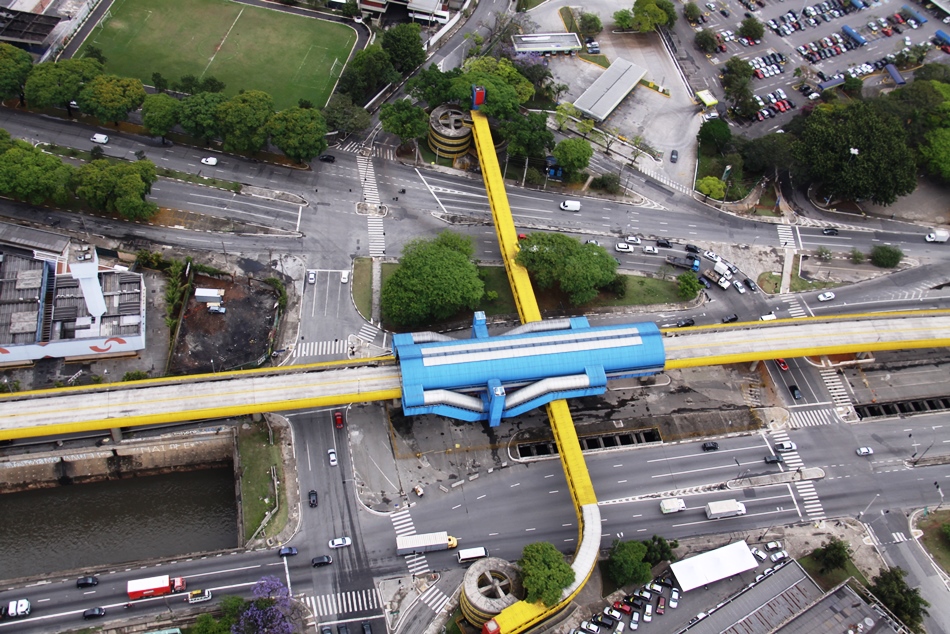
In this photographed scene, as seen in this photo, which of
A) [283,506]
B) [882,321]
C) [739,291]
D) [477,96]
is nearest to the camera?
[283,506]

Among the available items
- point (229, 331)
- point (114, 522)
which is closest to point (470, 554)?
point (114, 522)

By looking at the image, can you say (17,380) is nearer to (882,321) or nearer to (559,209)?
(559,209)

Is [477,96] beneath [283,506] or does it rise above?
above

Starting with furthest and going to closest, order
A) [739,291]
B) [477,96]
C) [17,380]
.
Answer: [477,96] → [739,291] → [17,380]

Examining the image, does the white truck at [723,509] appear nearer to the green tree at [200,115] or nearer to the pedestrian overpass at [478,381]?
the pedestrian overpass at [478,381]

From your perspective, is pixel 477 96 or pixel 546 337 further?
pixel 477 96

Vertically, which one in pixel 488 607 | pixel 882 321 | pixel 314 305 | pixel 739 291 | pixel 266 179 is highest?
pixel 266 179

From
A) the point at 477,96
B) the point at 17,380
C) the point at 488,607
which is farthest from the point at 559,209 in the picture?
the point at 17,380
